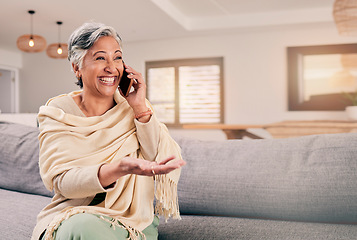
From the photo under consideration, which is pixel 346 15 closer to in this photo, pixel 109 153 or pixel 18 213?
pixel 109 153

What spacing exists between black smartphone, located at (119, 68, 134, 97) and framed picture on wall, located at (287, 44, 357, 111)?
5.65m

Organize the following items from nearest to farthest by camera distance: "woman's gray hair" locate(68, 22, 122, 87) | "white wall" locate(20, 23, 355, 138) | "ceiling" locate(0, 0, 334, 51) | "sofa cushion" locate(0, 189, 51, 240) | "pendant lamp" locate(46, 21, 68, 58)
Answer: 1. "woman's gray hair" locate(68, 22, 122, 87)
2. "sofa cushion" locate(0, 189, 51, 240)
3. "ceiling" locate(0, 0, 334, 51)
4. "pendant lamp" locate(46, 21, 68, 58)
5. "white wall" locate(20, 23, 355, 138)

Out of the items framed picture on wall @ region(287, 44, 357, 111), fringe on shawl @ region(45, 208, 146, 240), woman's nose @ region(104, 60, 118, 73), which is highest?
framed picture on wall @ region(287, 44, 357, 111)

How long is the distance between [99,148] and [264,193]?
61 centimetres

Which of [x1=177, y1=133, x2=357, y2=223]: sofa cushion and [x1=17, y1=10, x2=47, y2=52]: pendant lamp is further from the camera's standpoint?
[x1=17, y1=10, x2=47, y2=52]: pendant lamp

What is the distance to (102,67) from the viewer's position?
110 centimetres

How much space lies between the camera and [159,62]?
23.9 ft

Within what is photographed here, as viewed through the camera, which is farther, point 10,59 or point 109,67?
point 10,59

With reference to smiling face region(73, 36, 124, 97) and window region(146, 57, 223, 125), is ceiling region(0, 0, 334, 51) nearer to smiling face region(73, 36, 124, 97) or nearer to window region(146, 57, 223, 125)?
window region(146, 57, 223, 125)

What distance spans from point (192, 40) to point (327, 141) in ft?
19.3

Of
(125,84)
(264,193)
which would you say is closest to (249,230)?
(264,193)

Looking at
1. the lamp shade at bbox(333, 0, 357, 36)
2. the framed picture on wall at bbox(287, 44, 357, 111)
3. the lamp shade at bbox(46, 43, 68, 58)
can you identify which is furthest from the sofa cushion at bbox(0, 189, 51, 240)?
the framed picture on wall at bbox(287, 44, 357, 111)

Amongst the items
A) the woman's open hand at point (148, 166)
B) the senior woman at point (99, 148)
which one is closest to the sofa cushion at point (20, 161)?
the senior woman at point (99, 148)

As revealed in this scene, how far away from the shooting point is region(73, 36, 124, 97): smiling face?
1.10m
